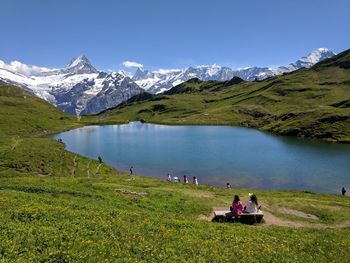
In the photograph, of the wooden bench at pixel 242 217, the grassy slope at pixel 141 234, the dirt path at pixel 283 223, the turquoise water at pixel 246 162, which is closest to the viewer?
the grassy slope at pixel 141 234

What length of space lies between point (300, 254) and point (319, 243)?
13.8 feet

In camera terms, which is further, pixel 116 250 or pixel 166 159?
pixel 166 159

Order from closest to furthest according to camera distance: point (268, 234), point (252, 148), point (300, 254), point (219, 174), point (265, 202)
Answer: point (300, 254)
point (268, 234)
point (265, 202)
point (219, 174)
point (252, 148)

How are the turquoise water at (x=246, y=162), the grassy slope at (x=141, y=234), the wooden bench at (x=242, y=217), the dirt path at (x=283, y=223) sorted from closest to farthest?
the grassy slope at (x=141, y=234) < the wooden bench at (x=242, y=217) < the dirt path at (x=283, y=223) < the turquoise water at (x=246, y=162)

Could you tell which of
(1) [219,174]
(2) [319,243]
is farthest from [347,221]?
(1) [219,174]

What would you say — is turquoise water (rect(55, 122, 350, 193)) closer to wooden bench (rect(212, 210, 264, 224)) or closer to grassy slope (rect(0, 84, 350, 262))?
grassy slope (rect(0, 84, 350, 262))

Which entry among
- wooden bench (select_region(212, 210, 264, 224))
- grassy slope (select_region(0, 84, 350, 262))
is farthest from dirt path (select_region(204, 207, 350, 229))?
wooden bench (select_region(212, 210, 264, 224))

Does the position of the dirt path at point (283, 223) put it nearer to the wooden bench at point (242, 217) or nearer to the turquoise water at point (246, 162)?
the wooden bench at point (242, 217)

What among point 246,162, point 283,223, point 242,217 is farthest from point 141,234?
point 246,162

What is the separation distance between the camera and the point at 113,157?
138 meters

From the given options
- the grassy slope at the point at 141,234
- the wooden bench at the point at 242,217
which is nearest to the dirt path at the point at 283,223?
the grassy slope at the point at 141,234

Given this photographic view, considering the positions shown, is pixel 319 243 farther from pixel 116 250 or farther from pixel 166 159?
pixel 166 159

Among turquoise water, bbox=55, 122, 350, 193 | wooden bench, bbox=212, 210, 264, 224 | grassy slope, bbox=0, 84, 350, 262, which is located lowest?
turquoise water, bbox=55, 122, 350, 193

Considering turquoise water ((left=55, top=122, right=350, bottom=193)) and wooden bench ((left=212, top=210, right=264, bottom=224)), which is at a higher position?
wooden bench ((left=212, top=210, right=264, bottom=224))
